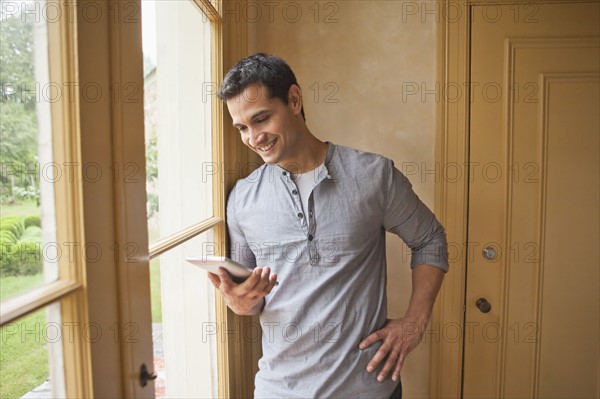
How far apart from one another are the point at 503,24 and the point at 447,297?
1173 mm

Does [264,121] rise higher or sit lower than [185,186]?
higher

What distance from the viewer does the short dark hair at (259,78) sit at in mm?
1109

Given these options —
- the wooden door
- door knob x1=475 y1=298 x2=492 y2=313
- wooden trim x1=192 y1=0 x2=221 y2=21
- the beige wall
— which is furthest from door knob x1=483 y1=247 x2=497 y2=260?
wooden trim x1=192 y1=0 x2=221 y2=21

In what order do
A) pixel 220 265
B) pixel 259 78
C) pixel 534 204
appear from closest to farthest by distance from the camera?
pixel 220 265
pixel 259 78
pixel 534 204

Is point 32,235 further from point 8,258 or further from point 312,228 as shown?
point 312,228

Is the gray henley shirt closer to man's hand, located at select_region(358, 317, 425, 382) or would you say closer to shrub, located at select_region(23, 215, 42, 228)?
man's hand, located at select_region(358, 317, 425, 382)

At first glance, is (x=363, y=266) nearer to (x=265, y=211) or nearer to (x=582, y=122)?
(x=265, y=211)

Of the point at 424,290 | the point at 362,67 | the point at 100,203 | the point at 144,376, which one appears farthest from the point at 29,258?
the point at 362,67

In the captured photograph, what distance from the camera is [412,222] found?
126 cm

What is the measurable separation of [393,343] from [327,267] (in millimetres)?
304

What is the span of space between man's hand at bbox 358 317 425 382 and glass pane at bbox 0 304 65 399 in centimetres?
79

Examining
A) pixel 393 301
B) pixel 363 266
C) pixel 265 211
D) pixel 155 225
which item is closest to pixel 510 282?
pixel 393 301

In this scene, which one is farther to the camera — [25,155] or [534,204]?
[534,204]

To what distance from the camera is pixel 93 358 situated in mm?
622
